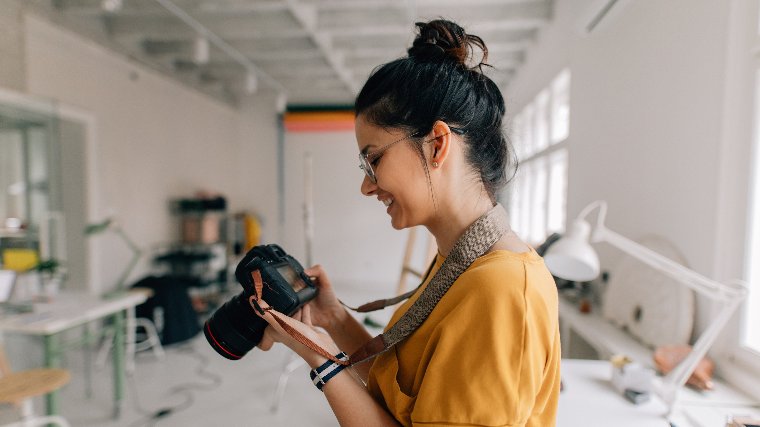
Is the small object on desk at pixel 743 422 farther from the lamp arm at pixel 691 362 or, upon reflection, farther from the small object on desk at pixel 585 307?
the small object on desk at pixel 585 307

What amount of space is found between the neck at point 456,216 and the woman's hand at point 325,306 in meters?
0.42

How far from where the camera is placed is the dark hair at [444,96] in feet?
2.26

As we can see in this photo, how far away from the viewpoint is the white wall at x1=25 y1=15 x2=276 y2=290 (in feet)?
11.1

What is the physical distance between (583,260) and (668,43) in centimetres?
123

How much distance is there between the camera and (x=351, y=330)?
1.05 m

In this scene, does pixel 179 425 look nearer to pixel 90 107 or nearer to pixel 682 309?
pixel 682 309

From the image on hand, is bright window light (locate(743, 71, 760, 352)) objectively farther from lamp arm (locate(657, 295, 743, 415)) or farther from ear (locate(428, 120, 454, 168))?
ear (locate(428, 120, 454, 168))

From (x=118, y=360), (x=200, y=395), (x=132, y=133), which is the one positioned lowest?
(x=200, y=395)

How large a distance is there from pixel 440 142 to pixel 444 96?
0.29 ft

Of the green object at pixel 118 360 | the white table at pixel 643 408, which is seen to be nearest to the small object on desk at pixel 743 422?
the white table at pixel 643 408

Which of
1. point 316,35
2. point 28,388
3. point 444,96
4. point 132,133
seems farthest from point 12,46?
point 444,96

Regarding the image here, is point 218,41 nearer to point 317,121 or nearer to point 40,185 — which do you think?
point 40,185

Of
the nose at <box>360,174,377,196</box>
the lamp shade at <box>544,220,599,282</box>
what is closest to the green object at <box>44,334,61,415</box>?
the nose at <box>360,174,377,196</box>

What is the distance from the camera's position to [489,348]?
0.55 m
